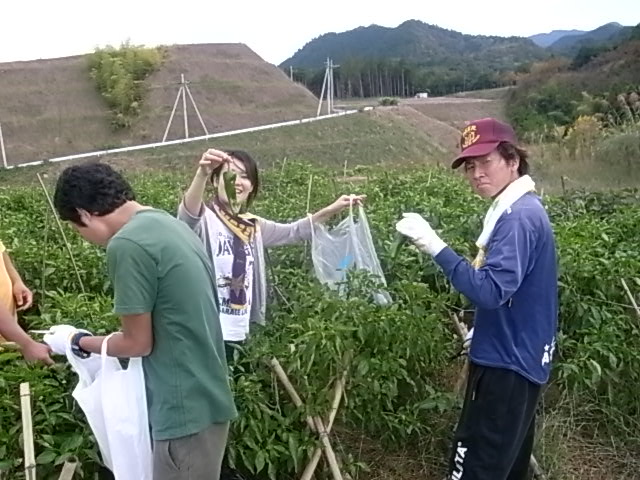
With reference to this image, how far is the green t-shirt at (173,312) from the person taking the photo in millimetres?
1915

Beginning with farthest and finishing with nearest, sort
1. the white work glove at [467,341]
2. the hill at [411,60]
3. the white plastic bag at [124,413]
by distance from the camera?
the hill at [411,60], the white work glove at [467,341], the white plastic bag at [124,413]

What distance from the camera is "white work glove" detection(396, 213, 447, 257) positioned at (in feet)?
7.77

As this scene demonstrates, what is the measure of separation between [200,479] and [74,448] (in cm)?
44

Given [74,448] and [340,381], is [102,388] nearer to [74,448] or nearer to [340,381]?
[74,448]

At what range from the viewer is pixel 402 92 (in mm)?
49656

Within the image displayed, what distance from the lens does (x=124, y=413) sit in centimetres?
207

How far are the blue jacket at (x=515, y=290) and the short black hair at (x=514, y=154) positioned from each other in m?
0.12

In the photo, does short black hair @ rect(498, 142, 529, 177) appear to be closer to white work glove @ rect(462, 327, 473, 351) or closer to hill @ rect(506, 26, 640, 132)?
white work glove @ rect(462, 327, 473, 351)

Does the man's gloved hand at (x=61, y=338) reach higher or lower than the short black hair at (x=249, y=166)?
lower

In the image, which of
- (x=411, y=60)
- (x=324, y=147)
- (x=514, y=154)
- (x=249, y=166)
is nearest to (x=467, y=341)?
(x=514, y=154)

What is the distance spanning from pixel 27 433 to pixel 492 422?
1345 millimetres

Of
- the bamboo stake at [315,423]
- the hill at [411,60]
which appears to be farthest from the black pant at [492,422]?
the hill at [411,60]

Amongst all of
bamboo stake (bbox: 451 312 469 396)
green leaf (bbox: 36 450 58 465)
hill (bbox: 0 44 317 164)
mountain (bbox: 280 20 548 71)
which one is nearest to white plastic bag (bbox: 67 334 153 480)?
green leaf (bbox: 36 450 58 465)

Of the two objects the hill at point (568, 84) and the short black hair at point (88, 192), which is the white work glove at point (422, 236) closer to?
the short black hair at point (88, 192)
